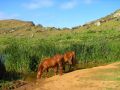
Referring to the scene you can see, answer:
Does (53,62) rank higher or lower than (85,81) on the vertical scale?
higher

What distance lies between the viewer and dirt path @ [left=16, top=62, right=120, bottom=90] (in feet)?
60.6

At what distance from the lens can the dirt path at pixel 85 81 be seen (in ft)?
60.6

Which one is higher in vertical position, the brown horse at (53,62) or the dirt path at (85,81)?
the brown horse at (53,62)

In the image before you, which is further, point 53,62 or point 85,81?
point 53,62

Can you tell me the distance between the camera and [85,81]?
19719mm

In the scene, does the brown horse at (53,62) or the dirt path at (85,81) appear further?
the brown horse at (53,62)

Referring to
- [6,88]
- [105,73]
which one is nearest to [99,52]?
[105,73]

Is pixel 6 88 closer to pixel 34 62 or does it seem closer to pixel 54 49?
pixel 34 62

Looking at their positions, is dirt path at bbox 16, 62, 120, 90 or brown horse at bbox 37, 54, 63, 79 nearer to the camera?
dirt path at bbox 16, 62, 120, 90

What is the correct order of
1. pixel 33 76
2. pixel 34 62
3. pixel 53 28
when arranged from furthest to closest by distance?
pixel 53 28 < pixel 34 62 < pixel 33 76

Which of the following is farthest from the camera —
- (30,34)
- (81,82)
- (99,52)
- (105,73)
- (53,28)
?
(53,28)

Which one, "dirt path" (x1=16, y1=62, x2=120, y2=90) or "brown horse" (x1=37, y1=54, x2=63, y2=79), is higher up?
"brown horse" (x1=37, y1=54, x2=63, y2=79)

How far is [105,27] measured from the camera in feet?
210

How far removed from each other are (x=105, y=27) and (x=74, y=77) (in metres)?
43.8
